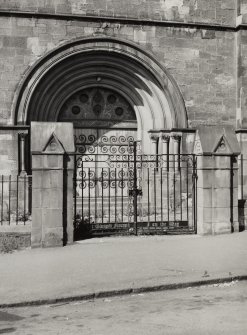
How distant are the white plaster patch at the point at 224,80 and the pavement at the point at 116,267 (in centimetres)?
658

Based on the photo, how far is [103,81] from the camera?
1527 centimetres

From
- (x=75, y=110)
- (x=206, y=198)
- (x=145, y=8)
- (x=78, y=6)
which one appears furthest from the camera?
(x=75, y=110)

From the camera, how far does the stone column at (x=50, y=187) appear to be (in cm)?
947

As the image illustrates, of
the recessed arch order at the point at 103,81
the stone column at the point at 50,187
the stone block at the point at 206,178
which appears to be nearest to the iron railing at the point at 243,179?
the recessed arch order at the point at 103,81

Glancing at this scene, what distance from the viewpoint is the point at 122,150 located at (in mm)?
15633

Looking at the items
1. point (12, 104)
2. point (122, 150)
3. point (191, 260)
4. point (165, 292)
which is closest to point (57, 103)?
point (12, 104)

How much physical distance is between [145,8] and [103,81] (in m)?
2.45

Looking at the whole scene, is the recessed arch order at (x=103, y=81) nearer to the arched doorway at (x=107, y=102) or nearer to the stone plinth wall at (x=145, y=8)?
the arched doorway at (x=107, y=102)

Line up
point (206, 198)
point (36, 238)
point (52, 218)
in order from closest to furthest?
point (36, 238) < point (52, 218) < point (206, 198)

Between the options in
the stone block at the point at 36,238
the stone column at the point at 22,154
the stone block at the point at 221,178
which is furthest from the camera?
the stone column at the point at 22,154

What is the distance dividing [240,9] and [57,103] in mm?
6156

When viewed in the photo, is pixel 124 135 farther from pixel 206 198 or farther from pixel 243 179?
pixel 206 198

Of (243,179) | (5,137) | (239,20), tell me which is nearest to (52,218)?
(5,137)

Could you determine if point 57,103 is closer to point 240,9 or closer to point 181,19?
point 181,19
